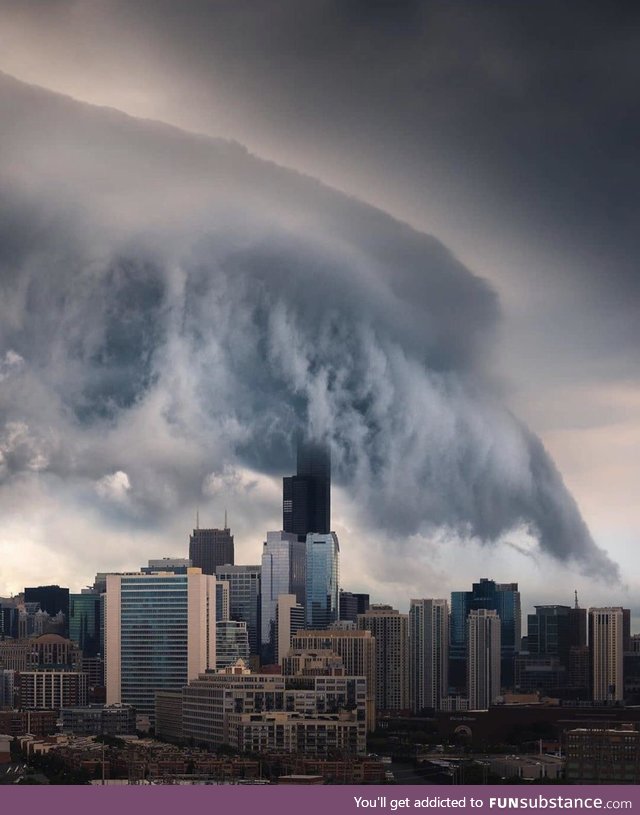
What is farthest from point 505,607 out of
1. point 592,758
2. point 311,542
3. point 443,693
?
point 592,758

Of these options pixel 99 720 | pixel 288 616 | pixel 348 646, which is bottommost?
pixel 99 720

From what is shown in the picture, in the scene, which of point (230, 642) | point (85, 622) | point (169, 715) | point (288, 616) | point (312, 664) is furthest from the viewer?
point (85, 622)

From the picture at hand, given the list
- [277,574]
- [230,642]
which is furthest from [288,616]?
[230,642]

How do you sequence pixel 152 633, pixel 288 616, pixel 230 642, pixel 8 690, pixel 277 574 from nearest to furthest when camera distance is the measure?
pixel 152 633
pixel 8 690
pixel 230 642
pixel 288 616
pixel 277 574

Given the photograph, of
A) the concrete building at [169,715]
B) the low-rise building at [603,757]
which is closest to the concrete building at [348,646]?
the concrete building at [169,715]

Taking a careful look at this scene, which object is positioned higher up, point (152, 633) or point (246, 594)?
point (246, 594)

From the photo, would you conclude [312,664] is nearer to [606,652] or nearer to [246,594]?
[606,652]
